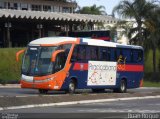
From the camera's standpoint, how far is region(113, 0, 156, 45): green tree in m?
63.3

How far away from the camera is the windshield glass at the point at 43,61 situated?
29.2 m

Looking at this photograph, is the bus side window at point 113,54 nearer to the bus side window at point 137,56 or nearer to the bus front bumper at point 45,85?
the bus side window at point 137,56

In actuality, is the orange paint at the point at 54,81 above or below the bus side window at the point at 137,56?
below

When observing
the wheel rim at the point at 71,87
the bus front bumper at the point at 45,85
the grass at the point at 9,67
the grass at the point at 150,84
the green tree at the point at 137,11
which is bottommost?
the grass at the point at 150,84

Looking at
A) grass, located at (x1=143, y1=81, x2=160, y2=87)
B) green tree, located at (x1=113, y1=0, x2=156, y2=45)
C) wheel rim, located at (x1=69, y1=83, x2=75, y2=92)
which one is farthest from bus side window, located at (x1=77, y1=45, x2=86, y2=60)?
green tree, located at (x1=113, y1=0, x2=156, y2=45)

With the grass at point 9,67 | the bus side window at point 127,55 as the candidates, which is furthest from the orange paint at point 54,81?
the grass at point 9,67

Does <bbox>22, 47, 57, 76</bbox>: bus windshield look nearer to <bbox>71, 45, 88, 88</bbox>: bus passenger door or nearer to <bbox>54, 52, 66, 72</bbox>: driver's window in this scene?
<bbox>54, 52, 66, 72</bbox>: driver's window

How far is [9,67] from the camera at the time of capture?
4919 cm

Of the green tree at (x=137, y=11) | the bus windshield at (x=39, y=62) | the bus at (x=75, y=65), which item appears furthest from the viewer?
the green tree at (x=137, y=11)

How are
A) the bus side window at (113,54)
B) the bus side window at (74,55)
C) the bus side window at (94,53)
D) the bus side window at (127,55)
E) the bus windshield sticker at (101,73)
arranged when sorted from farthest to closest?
the bus side window at (127,55) < the bus side window at (113,54) < the bus windshield sticker at (101,73) < the bus side window at (94,53) < the bus side window at (74,55)

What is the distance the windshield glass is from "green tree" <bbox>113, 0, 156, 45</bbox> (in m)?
34.3

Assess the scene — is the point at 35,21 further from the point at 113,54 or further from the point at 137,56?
the point at 113,54

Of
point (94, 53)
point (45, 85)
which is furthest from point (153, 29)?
point (45, 85)

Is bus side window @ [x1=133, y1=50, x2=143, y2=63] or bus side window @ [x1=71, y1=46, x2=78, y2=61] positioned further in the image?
bus side window @ [x1=133, y1=50, x2=143, y2=63]
